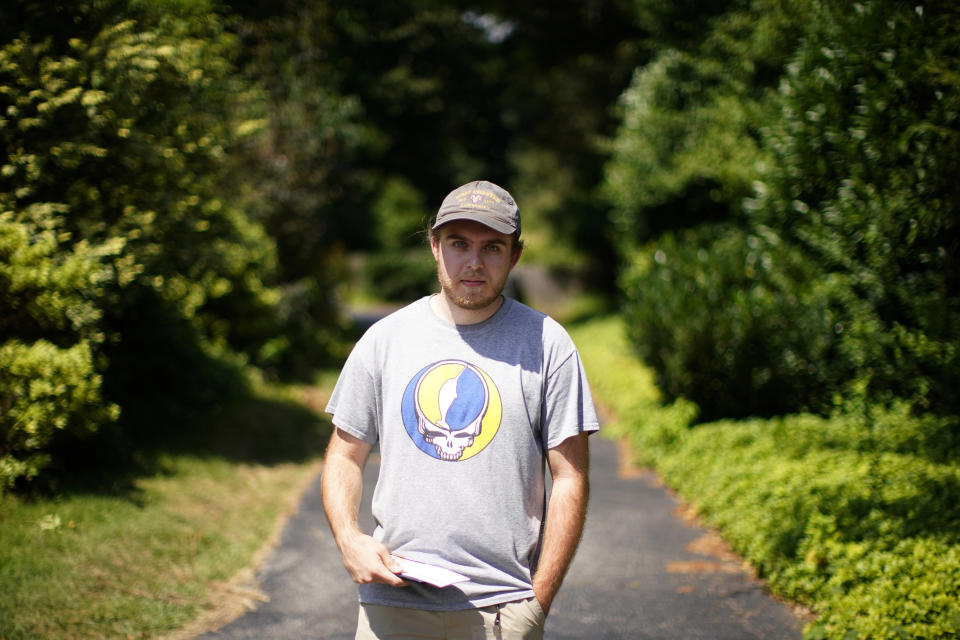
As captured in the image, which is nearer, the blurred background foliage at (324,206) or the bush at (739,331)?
the blurred background foliage at (324,206)

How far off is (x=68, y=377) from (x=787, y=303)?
20.3ft

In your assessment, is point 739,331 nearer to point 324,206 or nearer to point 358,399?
point 358,399

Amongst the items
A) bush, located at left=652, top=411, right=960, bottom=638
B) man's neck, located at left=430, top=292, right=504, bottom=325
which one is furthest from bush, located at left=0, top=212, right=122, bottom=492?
bush, located at left=652, top=411, right=960, bottom=638

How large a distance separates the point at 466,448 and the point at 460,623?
517 mm

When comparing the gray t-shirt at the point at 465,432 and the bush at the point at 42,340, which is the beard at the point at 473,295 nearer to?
the gray t-shirt at the point at 465,432

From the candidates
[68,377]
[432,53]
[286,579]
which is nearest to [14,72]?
[68,377]

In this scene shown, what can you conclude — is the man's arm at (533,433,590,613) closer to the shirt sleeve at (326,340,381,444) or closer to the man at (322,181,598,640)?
the man at (322,181,598,640)

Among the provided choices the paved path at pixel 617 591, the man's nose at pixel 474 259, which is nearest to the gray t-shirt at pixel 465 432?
the man's nose at pixel 474 259

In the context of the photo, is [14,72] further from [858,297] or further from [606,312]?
[606,312]

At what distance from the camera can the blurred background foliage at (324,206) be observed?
6.33m

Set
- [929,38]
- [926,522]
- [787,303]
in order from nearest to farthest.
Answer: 1. [926,522]
2. [929,38]
3. [787,303]

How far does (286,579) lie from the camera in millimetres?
5852

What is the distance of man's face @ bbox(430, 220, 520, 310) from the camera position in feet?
8.82

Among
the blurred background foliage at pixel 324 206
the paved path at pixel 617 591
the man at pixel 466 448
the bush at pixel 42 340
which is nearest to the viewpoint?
the man at pixel 466 448
